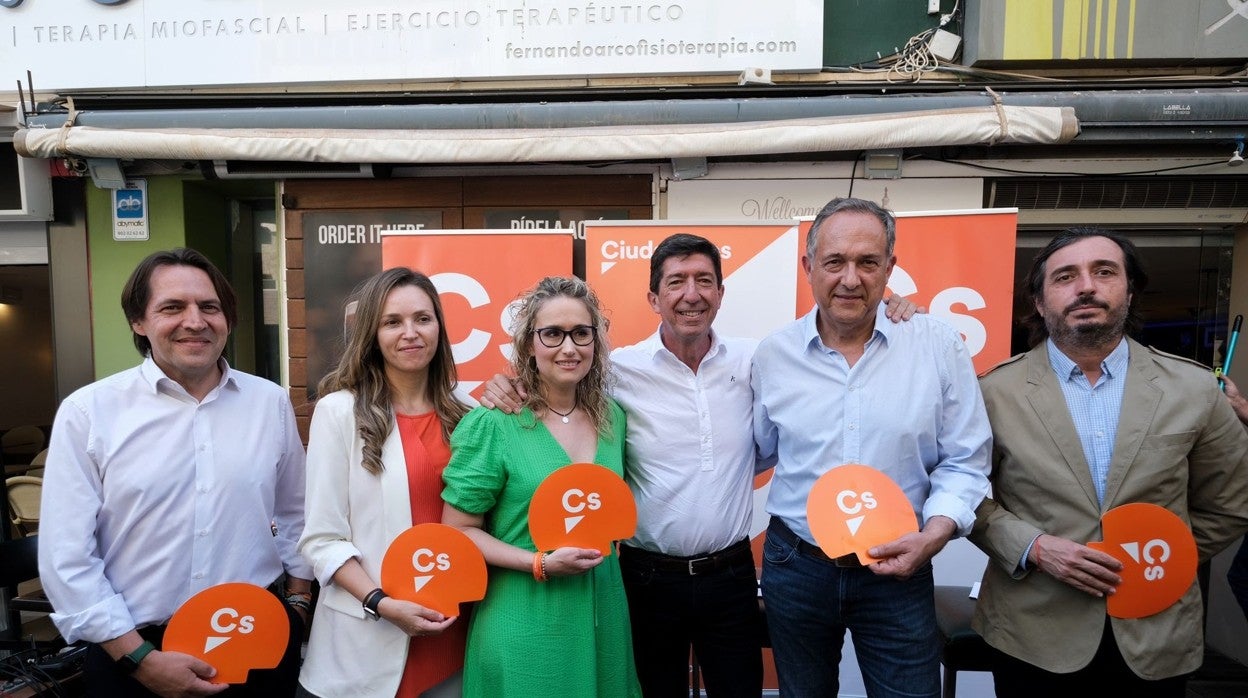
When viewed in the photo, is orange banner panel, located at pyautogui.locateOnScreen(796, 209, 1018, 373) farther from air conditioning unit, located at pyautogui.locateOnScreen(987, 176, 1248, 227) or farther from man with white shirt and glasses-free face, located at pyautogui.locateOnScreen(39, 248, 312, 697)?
man with white shirt and glasses-free face, located at pyautogui.locateOnScreen(39, 248, 312, 697)

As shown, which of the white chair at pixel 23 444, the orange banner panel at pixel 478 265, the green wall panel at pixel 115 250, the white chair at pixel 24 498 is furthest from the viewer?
the white chair at pixel 23 444

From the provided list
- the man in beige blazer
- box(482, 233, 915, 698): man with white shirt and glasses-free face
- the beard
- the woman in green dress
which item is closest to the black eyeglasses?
the woman in green dress

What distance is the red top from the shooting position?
186 cm

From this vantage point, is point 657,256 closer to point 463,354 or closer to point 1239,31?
point 463,354

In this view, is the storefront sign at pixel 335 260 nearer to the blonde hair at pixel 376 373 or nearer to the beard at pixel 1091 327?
the blonde hair at pixel 376 373

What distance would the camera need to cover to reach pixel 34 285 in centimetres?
472

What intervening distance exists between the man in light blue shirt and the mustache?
33 cm

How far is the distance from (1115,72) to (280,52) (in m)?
5.49

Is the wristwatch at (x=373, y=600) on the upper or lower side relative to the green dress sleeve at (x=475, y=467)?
lower

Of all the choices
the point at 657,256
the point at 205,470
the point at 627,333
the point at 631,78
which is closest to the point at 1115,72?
the point at 631,78

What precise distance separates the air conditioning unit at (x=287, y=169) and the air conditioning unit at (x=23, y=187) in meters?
1.32

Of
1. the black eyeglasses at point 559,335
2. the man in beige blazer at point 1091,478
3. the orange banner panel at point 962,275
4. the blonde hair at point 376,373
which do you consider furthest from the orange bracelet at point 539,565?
the orange banner panel at point 962,275

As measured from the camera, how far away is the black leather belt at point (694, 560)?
6.57ft

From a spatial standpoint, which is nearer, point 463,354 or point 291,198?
point 463,354
